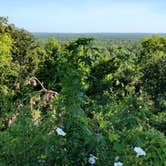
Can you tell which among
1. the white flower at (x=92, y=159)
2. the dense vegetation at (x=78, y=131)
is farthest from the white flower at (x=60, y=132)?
Answer: the white flower at (x=92, y=159)

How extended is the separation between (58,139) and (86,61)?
381mm

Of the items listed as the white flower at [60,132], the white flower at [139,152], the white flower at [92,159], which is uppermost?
the white flower at [60,132]

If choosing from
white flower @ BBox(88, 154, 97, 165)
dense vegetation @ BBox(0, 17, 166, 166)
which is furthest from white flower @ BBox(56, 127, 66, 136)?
white flower @ BBox(88, 154, 97, 165)

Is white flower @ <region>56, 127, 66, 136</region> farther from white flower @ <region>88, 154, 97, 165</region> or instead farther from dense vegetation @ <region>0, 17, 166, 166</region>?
white flower @ <region>88, 154, 97, 165</region>

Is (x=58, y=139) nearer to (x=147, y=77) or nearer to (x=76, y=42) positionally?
(x=76, y=42)

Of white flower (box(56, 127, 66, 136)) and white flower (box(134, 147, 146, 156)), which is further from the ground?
white flower (box(56, 127, 66, 136))

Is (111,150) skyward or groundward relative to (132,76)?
skyward

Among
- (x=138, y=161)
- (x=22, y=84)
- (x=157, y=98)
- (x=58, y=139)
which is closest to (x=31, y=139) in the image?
(x=58, y=139)

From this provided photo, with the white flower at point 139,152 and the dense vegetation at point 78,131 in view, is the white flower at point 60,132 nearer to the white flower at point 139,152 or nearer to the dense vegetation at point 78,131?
the dense vegetation at point 78,131

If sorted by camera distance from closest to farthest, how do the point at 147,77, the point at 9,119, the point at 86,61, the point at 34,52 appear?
1. the point at 86,61
2. the point at 9,119
3. the point at 147,77
4. the point at 34,52

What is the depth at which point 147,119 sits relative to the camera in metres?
1.77

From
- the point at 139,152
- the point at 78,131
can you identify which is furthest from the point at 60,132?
the point at 139,152

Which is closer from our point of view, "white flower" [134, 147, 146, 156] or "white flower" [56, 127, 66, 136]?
"white flower" [134, 147, 146, 156]

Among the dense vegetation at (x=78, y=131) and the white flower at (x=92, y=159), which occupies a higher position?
the dense vegetation at (x=78, y=131)
